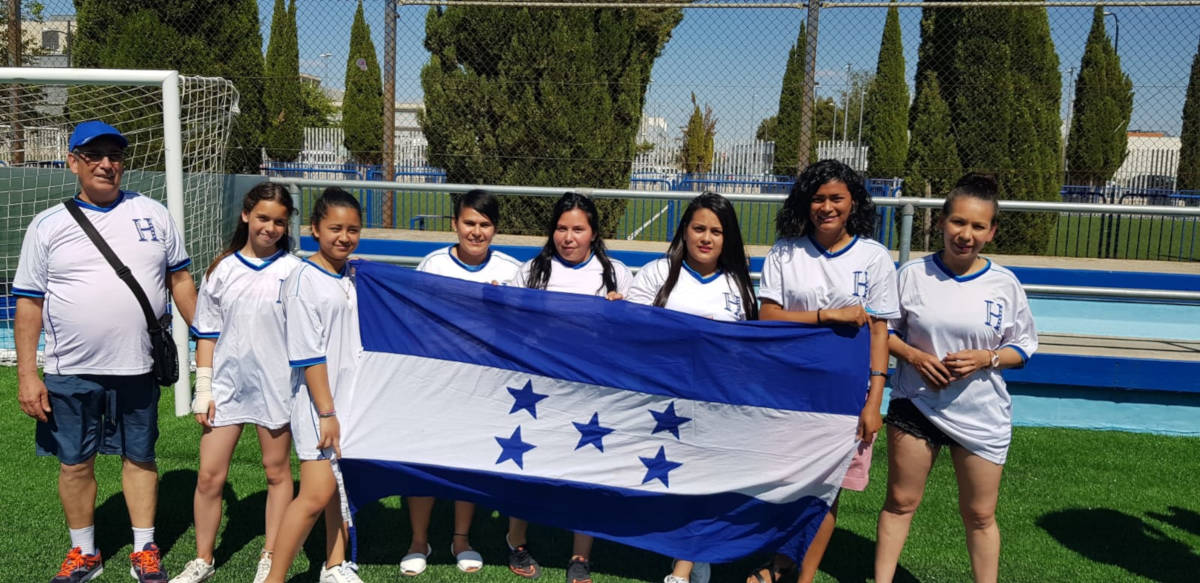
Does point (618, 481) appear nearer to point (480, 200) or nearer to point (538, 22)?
point (480, 200)

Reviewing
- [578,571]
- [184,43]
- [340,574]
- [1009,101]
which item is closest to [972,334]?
[578,571]

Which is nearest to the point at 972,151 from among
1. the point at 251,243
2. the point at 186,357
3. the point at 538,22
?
the point at 538,22

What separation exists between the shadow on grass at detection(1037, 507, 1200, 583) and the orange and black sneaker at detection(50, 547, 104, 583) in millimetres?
4267

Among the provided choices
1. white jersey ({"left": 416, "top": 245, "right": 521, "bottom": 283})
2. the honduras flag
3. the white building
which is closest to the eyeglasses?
the honduras flag

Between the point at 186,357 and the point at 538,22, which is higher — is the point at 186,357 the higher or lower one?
the lower one

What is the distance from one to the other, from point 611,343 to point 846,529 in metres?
1.70

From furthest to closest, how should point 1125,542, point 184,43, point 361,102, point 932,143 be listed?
point 361,102 < point 932,143 < point 184,43 < point 1125,542

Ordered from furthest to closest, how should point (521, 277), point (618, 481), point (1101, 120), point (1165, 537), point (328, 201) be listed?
point (1101, 120), point (1165, 537), point (521, 277), point (618, 481), point (328, 201)

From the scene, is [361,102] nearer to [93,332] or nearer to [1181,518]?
[93,332]

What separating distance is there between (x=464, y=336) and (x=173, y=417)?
3.22 metres

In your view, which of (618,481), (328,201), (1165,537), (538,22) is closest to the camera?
(328,201)

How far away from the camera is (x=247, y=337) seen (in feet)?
11.3

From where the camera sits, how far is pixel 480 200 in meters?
3.80

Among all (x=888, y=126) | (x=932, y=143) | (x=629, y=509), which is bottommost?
(x=629, y=509)
